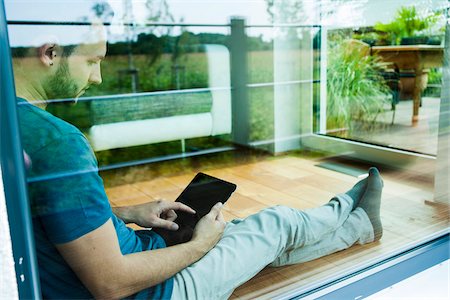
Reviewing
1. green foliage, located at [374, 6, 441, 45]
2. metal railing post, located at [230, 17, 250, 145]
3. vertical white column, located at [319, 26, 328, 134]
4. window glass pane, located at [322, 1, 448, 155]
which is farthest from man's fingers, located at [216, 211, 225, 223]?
metal railing post, located at [230, 17, 250, 145]

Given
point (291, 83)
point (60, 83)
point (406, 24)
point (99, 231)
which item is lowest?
point (99, 231)

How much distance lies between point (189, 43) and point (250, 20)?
54 cm

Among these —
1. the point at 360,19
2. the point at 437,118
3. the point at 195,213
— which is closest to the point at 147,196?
the point at 195,213

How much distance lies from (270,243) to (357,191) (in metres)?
0.58

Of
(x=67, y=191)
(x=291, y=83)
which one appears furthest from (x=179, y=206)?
(x=291, y=83)

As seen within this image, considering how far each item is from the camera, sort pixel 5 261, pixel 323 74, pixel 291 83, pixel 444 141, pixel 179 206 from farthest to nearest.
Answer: pixel 291 83
pixel 323 74
pixel 444 141
pixel 179 206
pixel 5 261

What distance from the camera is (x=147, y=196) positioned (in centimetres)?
202

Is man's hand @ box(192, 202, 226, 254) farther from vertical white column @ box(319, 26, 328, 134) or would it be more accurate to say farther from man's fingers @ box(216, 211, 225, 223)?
vertical white column @ box(319, 26, 328, 134)

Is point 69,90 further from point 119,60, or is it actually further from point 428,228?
point 119,60

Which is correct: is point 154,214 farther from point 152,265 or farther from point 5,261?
point 5,261

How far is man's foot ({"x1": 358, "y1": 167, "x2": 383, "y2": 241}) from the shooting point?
1.55 m

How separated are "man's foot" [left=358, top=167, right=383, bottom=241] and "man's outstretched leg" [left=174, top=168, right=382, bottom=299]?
0.02 meters

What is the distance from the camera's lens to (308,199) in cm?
178

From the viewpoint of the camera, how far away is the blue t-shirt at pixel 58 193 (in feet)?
2.36
